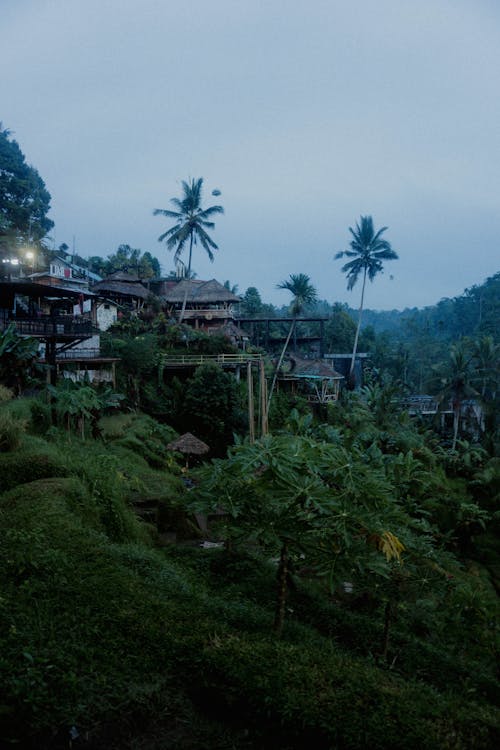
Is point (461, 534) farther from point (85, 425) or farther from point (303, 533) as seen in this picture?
point (303, 533)

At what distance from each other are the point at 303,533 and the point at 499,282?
2449 inches

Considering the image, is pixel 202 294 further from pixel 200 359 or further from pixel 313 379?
pixel 313 379

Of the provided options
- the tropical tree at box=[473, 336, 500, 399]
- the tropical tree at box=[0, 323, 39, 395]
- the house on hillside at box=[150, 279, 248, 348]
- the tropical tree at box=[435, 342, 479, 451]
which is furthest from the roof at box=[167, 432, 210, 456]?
the tropical tree at box=[473, 336, 500, 399]

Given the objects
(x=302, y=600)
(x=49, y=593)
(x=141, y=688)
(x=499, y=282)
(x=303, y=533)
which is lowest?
(x=302, y=600)

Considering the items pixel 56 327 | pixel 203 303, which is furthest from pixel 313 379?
pixel 56 327

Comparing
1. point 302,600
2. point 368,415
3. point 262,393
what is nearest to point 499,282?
point 368,415

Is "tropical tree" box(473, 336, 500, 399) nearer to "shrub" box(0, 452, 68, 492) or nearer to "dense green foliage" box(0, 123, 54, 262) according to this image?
"shrub" box(0, 452, 68, 492)

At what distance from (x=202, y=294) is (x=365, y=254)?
1283 cm

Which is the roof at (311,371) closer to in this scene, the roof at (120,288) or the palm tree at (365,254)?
the palm tree at (365,254)

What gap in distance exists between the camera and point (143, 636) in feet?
15.1

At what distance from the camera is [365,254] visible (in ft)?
121

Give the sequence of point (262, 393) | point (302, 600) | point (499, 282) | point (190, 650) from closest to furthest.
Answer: point (190, 650), point (302, 600), point (262, 393), point (499, 282)

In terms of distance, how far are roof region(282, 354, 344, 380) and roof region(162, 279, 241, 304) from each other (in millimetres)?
8025

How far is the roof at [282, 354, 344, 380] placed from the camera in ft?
100
